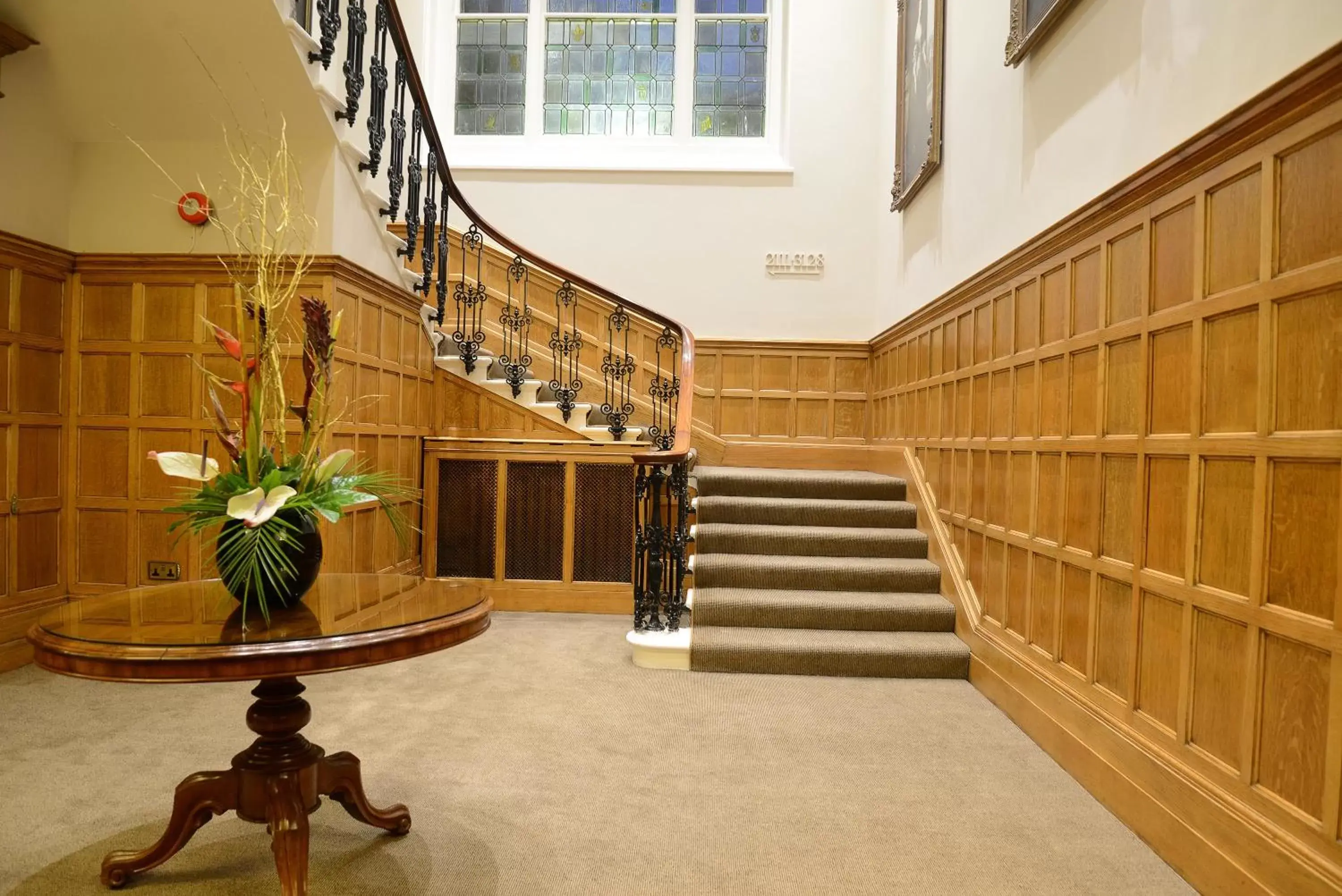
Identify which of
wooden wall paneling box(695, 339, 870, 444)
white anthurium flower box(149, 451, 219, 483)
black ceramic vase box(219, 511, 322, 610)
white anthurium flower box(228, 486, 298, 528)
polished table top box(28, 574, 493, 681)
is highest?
wooden wall paneling box(695, 339, 870, 444)

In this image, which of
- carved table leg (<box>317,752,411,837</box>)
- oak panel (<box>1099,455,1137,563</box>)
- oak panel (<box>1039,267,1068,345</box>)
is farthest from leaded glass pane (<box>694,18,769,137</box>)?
carved table leg (<box>317,752,411,837</box>)

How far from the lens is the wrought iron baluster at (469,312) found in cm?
510

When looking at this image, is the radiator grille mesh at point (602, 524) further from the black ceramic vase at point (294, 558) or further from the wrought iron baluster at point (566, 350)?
the black ceramic vase at point (294, 558)

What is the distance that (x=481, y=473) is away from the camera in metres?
4.88

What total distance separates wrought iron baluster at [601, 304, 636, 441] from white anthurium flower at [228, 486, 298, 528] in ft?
10.7

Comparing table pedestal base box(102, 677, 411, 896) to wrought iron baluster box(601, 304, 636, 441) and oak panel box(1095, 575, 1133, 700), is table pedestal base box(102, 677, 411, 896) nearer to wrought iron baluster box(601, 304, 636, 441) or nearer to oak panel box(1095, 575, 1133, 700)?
→ oak panel box(1095, 575, 1133, 700)

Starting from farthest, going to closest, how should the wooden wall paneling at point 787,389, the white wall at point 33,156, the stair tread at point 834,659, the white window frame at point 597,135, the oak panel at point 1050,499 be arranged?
the white window frame at point 597,135 → the wooden wall paneling at point 787,389 → the stair tread at point 834,659 → the white wall at point 33,156 → the oak panel at point 1050,499

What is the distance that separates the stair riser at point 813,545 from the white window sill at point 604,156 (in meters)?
3.45

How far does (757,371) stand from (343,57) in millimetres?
3520

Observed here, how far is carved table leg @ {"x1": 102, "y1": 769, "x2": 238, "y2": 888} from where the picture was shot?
1.82 metres

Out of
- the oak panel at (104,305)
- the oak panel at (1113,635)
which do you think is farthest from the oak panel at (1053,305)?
the oak panel at (104,305)

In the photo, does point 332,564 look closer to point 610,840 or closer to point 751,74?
point 610,840

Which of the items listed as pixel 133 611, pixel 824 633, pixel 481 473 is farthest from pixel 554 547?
pixel 133 611

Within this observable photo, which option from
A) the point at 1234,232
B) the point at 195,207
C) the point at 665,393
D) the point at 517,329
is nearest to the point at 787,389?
the point at 665,393
